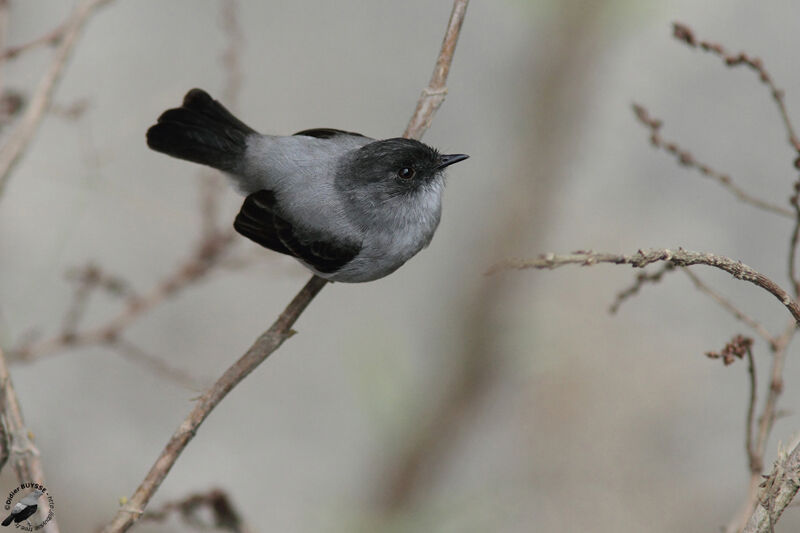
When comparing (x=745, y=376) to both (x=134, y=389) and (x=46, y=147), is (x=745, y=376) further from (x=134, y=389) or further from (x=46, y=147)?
(x=46, y=147)

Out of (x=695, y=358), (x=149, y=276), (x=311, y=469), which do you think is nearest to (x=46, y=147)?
(x=149, y=276)

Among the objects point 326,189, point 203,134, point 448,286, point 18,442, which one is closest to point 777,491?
point 18,442

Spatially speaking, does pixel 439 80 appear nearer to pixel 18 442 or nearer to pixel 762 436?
pixel 762 436

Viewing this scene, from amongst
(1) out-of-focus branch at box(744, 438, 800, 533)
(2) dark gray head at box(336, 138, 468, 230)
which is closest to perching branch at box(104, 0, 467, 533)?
(2) dark gray head at box(336, 138, 468, 230)

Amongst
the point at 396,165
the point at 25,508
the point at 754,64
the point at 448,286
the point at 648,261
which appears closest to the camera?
the point at 648,261

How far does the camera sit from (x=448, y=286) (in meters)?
5.97

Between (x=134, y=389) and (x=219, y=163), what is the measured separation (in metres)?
2.76

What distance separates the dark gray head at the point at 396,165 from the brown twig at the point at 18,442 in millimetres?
1362

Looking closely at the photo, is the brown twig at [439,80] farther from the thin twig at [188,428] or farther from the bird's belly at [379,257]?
the thin twig at [188,428]

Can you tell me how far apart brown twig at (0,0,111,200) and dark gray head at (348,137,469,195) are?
3.20 ft

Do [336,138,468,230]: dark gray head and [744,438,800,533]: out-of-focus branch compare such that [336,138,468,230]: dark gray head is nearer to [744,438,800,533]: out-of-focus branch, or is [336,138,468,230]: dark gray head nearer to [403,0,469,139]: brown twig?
[403,0,469,139]: brown twig

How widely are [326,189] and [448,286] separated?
3.06 metres

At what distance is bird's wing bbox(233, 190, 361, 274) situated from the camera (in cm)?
287

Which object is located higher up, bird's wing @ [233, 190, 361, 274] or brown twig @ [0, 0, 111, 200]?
brown twig @ [0, 0, 111, 200]
